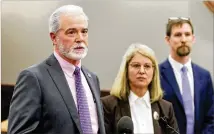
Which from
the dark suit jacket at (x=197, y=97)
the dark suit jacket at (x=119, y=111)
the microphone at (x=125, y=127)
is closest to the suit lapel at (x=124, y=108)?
the dark suit jacket at (x=119, y=111)

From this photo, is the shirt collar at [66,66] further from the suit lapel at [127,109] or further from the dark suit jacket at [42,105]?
the suit lapel at [127,109]

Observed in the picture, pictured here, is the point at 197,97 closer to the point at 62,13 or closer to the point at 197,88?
the point at 197,88

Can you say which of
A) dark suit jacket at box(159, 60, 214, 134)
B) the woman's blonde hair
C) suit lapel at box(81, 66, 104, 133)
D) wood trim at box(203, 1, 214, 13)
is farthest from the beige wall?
suit lapel at box(81, 66, 104, 133)

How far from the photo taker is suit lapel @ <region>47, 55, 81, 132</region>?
1222mm

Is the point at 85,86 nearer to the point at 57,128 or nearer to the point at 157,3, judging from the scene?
the point at 57,128

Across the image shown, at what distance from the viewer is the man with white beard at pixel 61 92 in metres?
1.16

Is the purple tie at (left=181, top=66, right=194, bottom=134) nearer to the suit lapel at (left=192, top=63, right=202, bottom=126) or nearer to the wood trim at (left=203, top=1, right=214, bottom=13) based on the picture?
the suit lapel at (left=192, top=63, right=202, bottom=126)

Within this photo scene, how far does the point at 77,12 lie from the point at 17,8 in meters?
1.73

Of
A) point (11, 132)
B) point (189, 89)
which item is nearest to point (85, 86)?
point (11, 132)

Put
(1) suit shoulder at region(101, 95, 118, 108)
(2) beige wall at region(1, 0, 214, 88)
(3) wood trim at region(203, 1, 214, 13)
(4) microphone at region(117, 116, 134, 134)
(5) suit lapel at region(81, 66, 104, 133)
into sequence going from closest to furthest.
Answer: (4) microphone at region(117, 116, 134, 134)
(5) suit lapel at region(81, 66, 104, 133)
(1) suit shoulder at region(101, 95, 118, 108)
(3) wood trim at region(203, 1, 214, 13)
(2) beige wall at region(1, 0, 214, 88)

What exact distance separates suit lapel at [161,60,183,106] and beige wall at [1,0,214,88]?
58 cm

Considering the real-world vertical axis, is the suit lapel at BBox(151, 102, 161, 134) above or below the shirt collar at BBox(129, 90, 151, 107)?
below

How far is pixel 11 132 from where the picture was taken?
1159 millimetres

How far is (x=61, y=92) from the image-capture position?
1227 millimetres
